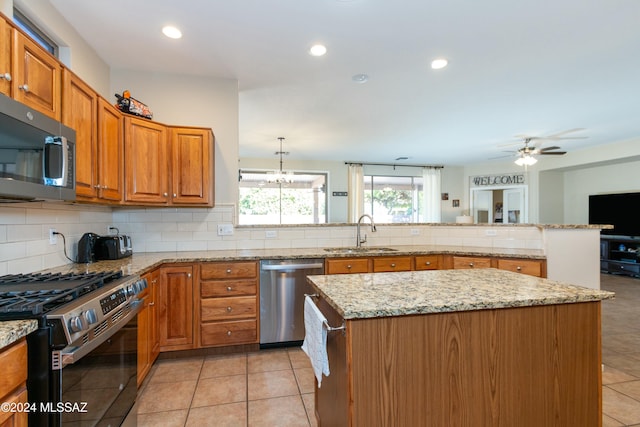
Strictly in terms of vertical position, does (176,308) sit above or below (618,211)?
below

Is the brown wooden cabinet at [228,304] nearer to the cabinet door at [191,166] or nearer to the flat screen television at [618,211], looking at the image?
the cabinet door at [191,166]

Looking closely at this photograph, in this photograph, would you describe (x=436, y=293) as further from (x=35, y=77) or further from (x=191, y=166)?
(x=191, y=166)

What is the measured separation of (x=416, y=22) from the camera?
2381 millimetres

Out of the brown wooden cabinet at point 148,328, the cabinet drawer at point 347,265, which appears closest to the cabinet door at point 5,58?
the brown wooden cabinet at point 148,328

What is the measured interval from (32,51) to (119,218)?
192 centimetres

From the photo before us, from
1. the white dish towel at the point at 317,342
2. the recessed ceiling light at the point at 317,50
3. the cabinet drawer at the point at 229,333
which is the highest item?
the recessed ceiling light at the point at 317,50

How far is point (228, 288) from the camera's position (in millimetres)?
2773

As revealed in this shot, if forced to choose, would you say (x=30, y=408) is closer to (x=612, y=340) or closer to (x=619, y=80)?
(x=612, y=340)

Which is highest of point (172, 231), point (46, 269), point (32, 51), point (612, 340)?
point (32, 51)

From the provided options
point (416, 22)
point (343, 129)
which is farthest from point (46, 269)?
point (343, 129)

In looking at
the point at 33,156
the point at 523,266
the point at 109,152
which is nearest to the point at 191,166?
the point at 109,152

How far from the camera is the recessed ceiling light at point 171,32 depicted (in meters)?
2.45

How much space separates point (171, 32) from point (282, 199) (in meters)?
5.51

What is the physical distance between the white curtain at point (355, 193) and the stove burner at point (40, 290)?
642cm
